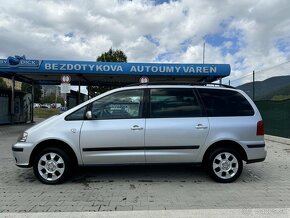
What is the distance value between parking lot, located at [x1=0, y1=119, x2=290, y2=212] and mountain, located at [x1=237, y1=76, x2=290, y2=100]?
921 centimetres

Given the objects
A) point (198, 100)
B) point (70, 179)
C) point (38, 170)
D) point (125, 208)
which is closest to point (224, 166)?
point (198, 100)

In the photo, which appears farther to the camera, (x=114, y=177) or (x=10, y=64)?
(x=10, y=64)

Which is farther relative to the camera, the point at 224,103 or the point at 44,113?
the point at 44,113

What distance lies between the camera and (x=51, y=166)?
6316 mm

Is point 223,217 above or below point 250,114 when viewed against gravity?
below

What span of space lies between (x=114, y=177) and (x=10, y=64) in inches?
506

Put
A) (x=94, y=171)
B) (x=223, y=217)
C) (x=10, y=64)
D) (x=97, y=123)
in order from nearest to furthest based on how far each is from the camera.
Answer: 1. (x=223, y=217)
2. (x=97, y=123)
3. (x=94, y=171)
4. (x=10, y=64)

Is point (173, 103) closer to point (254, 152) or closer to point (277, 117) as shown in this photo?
point (254, 152)

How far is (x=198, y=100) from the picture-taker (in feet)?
21.6

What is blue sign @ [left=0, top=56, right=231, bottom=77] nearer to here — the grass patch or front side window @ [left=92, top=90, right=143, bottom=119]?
front side window @ [left=92, top=90, right=143, bottom=119]

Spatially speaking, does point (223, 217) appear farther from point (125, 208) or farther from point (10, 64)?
point (10, 64)

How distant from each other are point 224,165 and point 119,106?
2.30 m

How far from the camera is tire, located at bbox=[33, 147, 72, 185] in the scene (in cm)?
629

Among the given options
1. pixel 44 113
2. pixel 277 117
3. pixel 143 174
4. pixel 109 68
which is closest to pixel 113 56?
pixel 44 113
